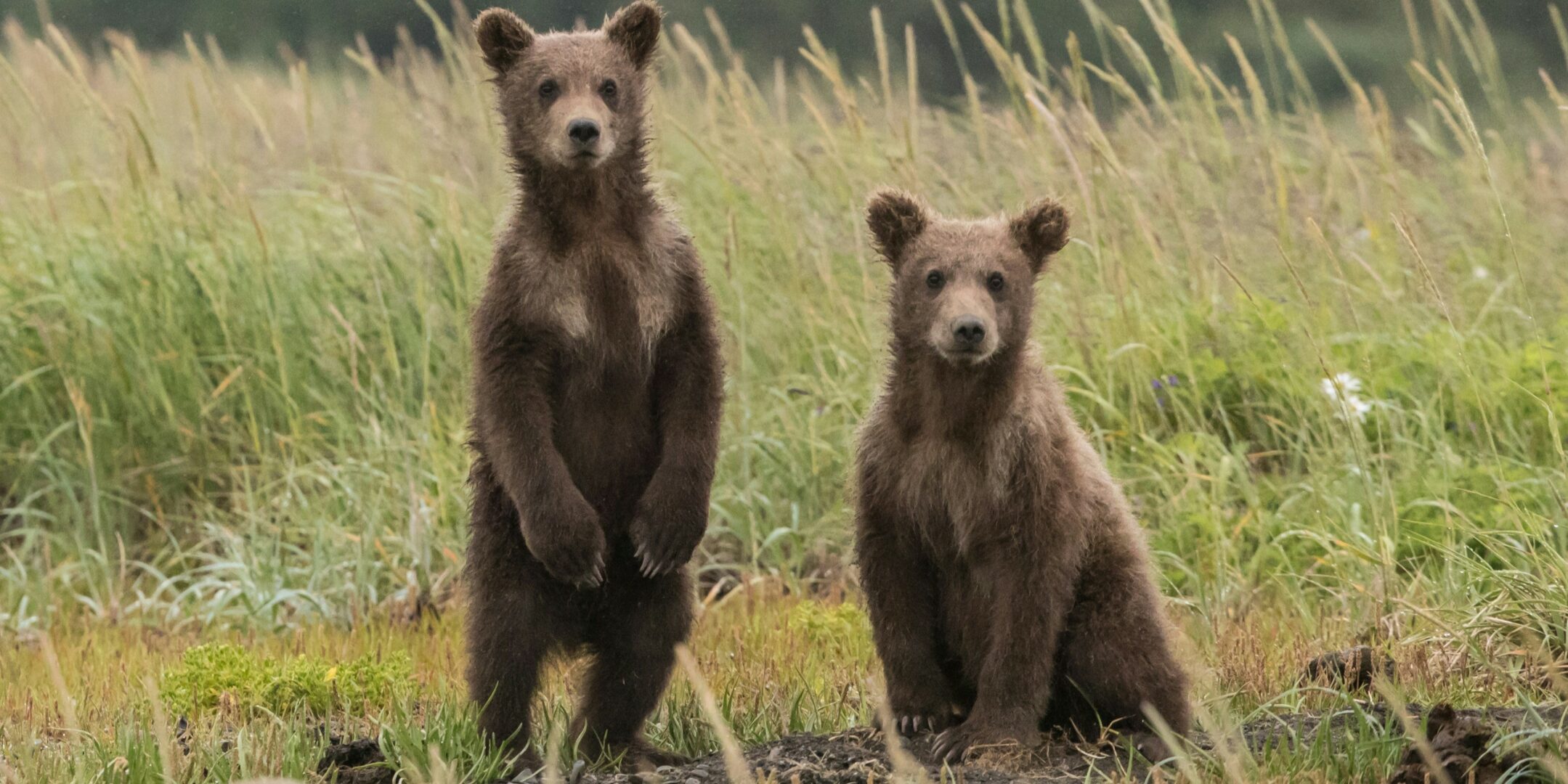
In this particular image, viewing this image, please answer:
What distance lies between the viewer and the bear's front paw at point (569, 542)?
4465mm

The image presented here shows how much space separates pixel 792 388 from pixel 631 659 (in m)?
2.90

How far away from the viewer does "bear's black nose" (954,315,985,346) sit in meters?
4.41

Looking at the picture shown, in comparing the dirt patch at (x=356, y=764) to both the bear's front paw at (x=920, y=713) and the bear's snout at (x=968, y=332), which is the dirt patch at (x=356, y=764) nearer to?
the bear's front paw at (x=920, y=713)

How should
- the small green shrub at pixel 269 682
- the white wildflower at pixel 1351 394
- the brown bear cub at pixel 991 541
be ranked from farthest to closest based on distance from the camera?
the white wildflower at pixel 1351 394, the small green shrub at pixel 269 682, the brown bear cub at pixel 991 541

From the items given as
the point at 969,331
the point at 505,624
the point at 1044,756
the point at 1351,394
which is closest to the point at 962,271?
the point at 969,331

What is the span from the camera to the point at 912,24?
23.0 meters

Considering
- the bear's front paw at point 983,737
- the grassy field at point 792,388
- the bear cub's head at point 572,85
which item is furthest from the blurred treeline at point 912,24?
the bear's front paw at point 983,737

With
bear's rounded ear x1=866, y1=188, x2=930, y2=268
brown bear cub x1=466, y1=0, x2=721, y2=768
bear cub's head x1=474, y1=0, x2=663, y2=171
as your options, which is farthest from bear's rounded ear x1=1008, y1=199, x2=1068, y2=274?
bear cub's head x1=474, y1=0, x2=663, y2=171

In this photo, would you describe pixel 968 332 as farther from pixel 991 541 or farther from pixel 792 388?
pixel 792 388

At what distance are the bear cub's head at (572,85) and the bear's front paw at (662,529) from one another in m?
0.89

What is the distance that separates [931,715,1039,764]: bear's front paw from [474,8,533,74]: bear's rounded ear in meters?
2.11

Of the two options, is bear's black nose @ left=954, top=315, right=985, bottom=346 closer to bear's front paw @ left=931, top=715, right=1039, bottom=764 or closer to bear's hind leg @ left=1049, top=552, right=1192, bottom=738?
bear's hind leg @ left=1049, top=552, right=1192, bottom=738

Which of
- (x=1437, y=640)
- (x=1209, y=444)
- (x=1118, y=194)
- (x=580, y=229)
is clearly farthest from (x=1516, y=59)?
(x=580, y=229)

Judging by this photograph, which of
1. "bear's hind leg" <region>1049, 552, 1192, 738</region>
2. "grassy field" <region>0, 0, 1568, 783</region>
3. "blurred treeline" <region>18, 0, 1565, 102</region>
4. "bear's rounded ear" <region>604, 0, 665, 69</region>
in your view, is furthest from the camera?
"blurred treeline" <region>18, 0, 1565, 102</region>
